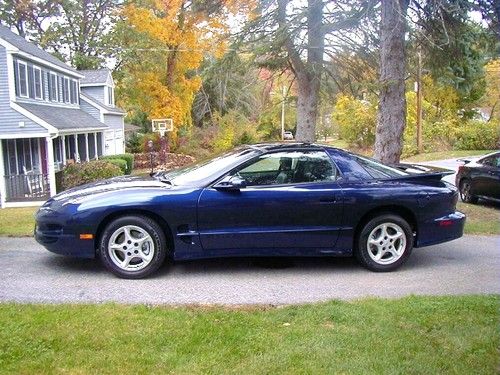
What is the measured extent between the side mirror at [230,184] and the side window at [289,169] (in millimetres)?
134

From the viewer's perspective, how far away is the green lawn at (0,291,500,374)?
10.6 feet

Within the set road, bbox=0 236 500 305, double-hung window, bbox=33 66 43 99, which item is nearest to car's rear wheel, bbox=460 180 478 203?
road, bbox=0 236 500 305

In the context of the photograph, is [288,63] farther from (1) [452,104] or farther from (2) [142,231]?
(1) [452,104]

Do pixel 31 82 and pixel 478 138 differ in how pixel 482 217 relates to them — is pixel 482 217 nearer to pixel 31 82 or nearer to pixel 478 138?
pixel 31 82

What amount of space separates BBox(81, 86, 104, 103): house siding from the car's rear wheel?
2481 cm

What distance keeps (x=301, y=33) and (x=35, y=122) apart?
35.2 ft

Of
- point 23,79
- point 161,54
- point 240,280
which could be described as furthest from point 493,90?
point 240,280

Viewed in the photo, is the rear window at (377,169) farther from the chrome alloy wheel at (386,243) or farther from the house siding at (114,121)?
the house siding at (114,121)

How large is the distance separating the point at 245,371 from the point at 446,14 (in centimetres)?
946

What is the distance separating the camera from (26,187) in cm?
1945

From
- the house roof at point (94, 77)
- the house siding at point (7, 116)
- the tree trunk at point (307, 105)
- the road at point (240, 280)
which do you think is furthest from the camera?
the house roof at point (94, 77)

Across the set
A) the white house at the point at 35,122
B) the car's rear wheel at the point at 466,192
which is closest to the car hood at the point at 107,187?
the car's rear wheel at the point at 466,192

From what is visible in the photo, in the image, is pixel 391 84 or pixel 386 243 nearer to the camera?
pixel 386 243

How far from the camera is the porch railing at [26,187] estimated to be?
18.6 metres
